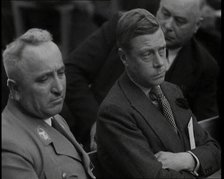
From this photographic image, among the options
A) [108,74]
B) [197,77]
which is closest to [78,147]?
[108,74]

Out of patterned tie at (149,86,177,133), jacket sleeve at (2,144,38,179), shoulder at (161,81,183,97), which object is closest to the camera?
jacket sleeve at (2,144,38,179)

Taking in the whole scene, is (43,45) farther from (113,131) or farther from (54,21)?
(54,21)

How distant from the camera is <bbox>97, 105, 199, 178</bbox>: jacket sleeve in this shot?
204 centimetres

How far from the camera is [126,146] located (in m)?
2.05

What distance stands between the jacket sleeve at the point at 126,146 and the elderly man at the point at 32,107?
0.28 metres

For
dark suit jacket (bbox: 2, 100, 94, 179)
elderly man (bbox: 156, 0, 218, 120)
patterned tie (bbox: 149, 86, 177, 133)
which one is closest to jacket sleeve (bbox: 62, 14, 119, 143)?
elderly man (bbox: 156, 0, 218, 120)

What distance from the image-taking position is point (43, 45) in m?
1.76

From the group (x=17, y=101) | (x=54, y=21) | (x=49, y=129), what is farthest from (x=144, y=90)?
(x=54, y=21)

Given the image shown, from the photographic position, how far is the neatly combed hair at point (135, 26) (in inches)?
79.0

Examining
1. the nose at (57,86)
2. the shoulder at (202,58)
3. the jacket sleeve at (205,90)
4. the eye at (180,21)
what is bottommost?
the jacket sleeve at (205,90)

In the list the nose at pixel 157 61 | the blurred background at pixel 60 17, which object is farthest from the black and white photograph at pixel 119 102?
the blurred background at pixel 60 17

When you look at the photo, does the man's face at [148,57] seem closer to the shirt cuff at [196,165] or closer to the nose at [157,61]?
the nose at [157,61]

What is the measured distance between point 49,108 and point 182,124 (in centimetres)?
71

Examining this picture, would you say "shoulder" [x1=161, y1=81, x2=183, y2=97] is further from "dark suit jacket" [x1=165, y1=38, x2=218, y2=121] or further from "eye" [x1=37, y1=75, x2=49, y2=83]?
"eye" [x1=37, y1=75, x2=49, y2=83]
